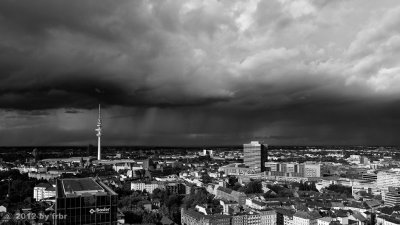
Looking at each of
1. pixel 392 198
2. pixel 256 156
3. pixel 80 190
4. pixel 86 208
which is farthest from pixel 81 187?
pixel 256 156

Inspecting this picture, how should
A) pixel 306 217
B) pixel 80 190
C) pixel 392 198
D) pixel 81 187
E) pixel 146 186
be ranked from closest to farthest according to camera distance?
pixel 80 190, pixel 81 187, pixel 306 217, pixel 392 198, pixel 146 186

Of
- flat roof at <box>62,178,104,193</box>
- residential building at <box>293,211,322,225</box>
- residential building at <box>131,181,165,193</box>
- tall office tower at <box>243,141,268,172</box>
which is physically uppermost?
flat roof at <box>62,178,104,193</box>

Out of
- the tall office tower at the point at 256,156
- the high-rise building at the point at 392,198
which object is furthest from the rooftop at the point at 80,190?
the tall office tower at the point at 256,156

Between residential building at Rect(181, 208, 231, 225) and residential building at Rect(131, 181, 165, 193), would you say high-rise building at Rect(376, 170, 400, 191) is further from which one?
residential building at Rect(181, 208, 231, 225)

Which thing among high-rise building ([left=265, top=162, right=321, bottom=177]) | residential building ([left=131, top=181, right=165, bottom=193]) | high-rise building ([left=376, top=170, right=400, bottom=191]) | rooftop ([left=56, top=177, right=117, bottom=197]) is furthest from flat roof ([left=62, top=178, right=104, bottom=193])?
high-rise building ([left=265, top=162, right=321, bottom=177])

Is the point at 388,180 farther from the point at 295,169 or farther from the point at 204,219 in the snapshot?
the point at 204,219

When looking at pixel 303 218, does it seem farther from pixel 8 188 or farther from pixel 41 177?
pixel 41 177

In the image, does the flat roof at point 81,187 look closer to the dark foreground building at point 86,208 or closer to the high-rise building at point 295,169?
the dark foreground building at point 86,208

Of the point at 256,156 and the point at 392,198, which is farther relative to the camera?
the point at 256,156
